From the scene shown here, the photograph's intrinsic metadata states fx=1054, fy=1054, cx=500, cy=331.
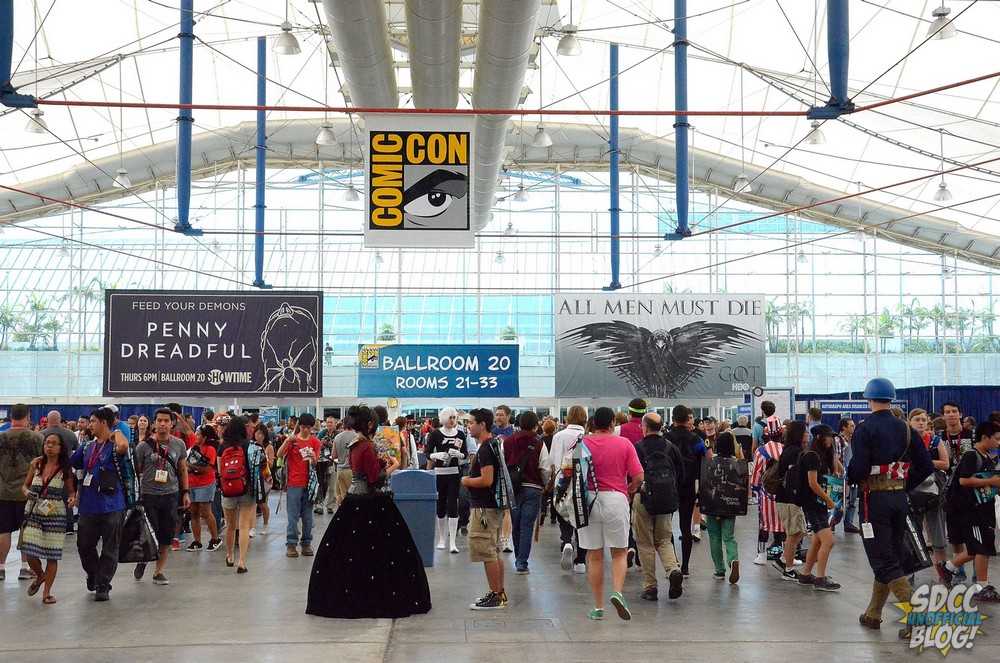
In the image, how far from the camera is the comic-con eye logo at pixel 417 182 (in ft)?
32.4

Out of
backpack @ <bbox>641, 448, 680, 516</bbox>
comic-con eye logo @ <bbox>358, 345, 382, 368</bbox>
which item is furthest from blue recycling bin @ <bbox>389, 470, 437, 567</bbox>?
comic-con eye logo @ <bbox>358, 345, 382, 368</bbox>

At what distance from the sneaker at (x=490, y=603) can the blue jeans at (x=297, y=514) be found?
3.75 metres

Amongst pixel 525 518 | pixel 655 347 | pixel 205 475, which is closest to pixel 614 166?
pixel 655 347

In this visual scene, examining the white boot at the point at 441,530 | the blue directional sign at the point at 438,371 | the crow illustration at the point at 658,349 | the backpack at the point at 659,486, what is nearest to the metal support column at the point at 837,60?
the backpack at the point at 659,486

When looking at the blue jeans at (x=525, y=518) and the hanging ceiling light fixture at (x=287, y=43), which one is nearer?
the blue jeans at (x=525, y=518)

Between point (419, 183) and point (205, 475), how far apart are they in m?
4.52

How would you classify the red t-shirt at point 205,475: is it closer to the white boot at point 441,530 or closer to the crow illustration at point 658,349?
the white boot at point 441,530

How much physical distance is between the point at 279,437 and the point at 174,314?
3224 millimetres

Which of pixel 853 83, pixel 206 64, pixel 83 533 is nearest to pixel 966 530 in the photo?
pixel 83 533

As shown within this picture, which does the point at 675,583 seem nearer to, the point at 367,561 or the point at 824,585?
the point at 824,585

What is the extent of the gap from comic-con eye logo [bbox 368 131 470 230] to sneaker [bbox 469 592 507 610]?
3453 millimetres

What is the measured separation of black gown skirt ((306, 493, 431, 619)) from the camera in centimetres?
791

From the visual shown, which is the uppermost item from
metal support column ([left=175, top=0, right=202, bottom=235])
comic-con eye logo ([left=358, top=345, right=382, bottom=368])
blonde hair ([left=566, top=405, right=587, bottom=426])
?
metal support column ([left=175, top=0, right=202, bottom=235])

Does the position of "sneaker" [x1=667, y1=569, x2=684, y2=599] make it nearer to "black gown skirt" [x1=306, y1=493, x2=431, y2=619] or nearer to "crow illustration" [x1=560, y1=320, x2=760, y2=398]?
"black gown skirt" [x1=306, y1=493, x2=431, y2=619]
